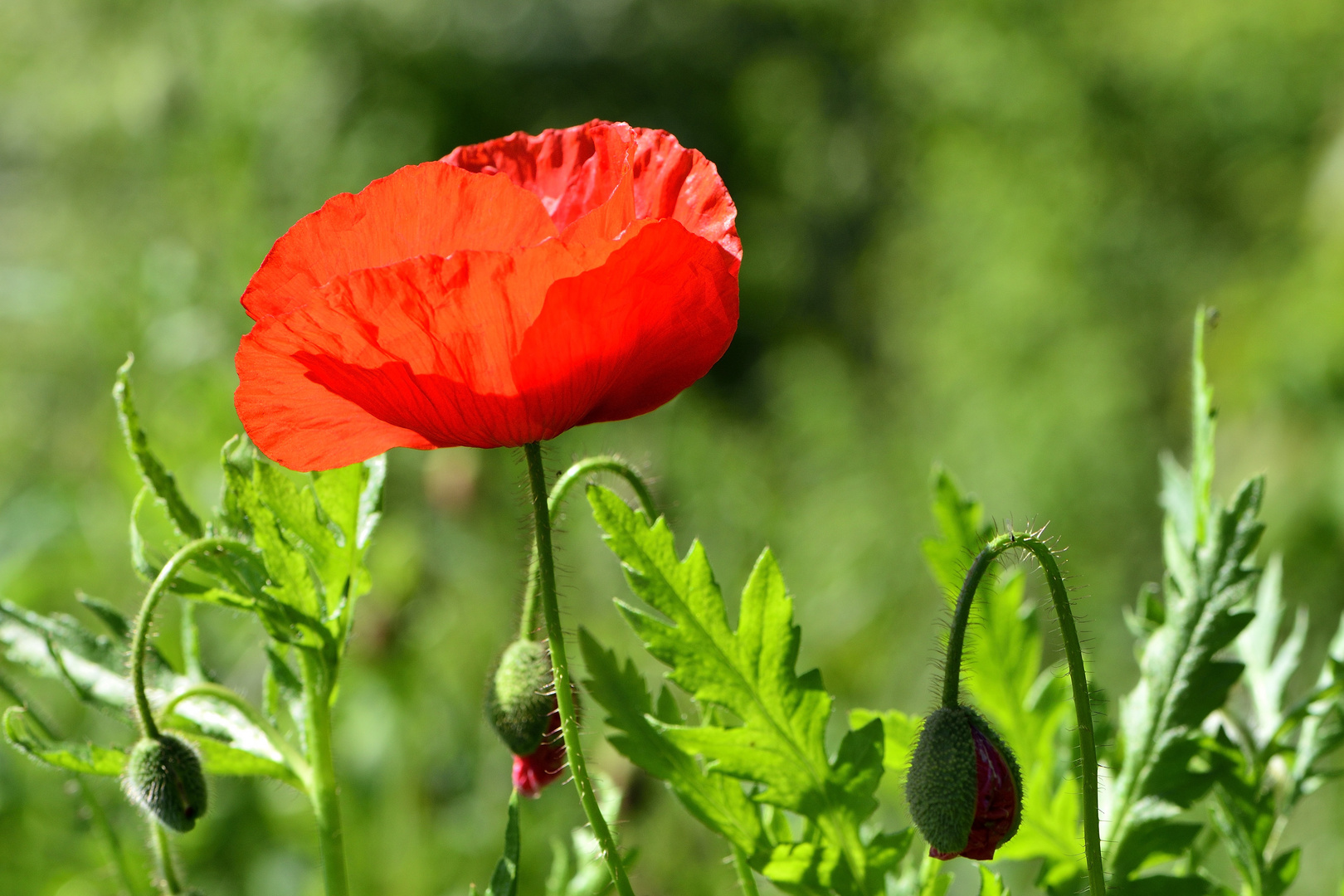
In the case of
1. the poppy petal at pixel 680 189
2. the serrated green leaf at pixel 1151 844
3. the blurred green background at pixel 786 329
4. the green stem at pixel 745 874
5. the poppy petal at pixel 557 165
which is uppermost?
the blurred green background at pixel 786 329

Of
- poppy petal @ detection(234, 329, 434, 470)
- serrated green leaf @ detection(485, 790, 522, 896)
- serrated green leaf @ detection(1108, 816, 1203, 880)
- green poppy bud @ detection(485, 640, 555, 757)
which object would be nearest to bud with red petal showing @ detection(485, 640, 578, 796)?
green poppy bud @ detection(485, 640, 555, 757)

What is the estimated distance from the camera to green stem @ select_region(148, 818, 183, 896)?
1.07 m

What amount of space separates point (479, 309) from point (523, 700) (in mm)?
379

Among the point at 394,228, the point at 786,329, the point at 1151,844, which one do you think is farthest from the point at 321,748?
the point at 786,329

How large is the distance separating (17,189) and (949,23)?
590cm

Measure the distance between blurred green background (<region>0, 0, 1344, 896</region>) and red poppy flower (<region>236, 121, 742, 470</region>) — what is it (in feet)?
0.72

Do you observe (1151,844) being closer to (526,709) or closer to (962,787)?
(962,787)

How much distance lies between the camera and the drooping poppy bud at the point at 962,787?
2.91 ft

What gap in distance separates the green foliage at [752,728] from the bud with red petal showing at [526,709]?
10cm

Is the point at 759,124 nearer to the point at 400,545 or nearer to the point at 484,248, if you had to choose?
the point at 400,545

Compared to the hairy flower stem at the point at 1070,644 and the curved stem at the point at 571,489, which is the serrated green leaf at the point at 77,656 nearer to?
the curved stem at the point at 571,489

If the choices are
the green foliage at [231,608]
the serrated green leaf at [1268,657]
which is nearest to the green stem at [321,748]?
the green foliage at [231,608]

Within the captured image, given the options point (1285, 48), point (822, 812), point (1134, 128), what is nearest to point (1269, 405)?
point (1285, 48)

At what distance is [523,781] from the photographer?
110cm
